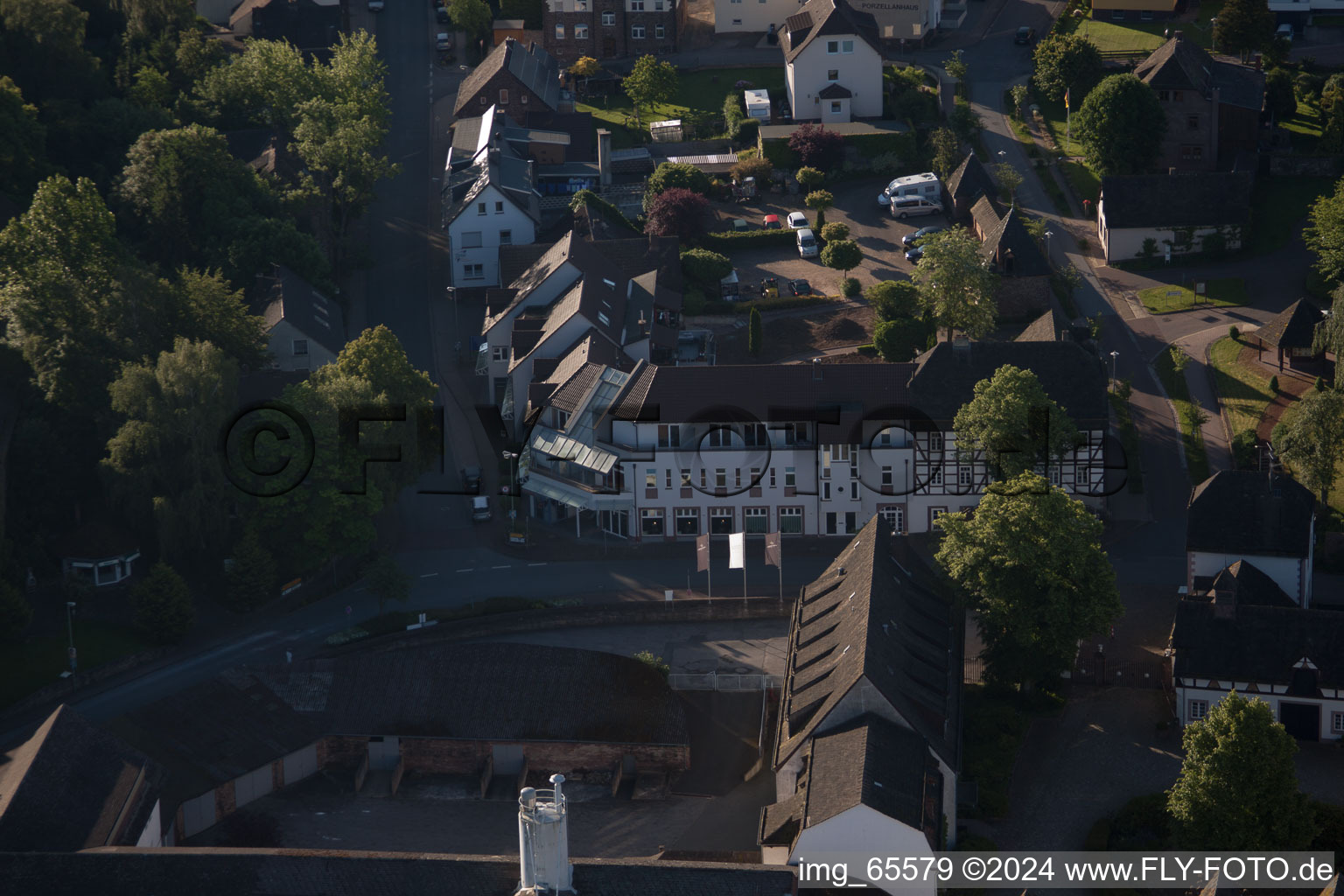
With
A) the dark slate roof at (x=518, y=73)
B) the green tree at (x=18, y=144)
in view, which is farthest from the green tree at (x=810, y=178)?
the green tree at (x=18, y=144)

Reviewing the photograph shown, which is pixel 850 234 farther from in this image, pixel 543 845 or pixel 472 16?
pixel 543 845

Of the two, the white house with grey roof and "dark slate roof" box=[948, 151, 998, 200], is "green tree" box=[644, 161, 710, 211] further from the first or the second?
the white house with grey roof

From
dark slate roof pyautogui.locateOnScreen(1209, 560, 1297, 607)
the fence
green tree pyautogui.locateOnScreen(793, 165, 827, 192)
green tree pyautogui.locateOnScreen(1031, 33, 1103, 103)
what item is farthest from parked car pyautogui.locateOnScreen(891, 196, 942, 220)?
the fence

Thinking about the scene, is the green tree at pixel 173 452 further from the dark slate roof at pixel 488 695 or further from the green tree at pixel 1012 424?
the green tree at pixel 1012 424

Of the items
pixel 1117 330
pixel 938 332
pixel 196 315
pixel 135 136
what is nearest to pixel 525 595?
pixel 196 315

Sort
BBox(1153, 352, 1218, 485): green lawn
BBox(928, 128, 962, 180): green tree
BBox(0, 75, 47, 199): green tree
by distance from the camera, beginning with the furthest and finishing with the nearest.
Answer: BBox(928, 128, 962, 180): green tree → BBox(0, 75, 47, 199): green tree → BBox(1153, 352, 1218, 485): green lawn

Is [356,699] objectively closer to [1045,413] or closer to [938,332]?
[1045,413]
